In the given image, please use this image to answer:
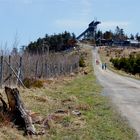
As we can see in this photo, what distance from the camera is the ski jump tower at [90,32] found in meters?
188

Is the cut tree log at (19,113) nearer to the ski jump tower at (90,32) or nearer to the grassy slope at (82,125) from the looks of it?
the grassy slope at (82,125)

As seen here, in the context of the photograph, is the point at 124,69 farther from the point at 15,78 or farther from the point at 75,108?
the point at 75,108

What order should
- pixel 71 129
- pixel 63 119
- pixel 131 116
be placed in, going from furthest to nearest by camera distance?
pixel 131 116, pixel 63 119, pixel 71 129

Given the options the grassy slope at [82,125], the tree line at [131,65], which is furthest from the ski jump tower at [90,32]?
the grassy slope at [82,125]

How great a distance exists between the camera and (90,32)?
19488cm

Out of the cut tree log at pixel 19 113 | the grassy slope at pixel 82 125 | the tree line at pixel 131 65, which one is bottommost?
the tree line at pixel 131 65

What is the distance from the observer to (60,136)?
1115cm

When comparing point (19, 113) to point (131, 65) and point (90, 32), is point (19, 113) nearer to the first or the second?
point (131, 65)

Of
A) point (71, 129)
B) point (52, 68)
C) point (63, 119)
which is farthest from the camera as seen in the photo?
point (52, 68)

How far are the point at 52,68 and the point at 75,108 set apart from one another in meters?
28.3

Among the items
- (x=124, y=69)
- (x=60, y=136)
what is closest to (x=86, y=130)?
(x=60, y=136)

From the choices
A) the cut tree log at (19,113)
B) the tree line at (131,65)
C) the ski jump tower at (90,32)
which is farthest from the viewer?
the ski jump tower at (90,32)

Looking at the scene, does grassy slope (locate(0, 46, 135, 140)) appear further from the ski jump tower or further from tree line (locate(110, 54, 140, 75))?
the ski jump tower

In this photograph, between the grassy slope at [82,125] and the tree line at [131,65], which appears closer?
the grassy slope at [82,125]
